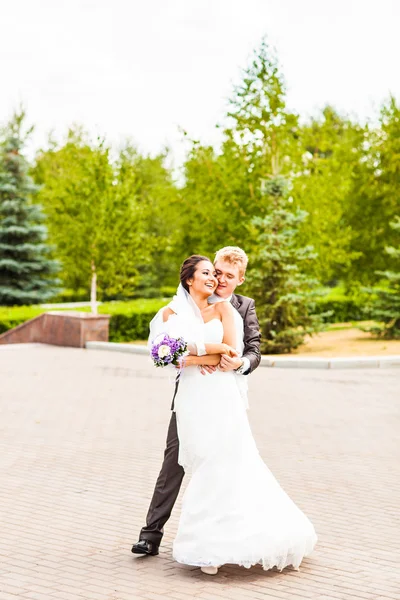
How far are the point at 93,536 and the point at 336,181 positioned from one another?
94.3ft

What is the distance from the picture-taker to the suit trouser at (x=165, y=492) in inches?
223

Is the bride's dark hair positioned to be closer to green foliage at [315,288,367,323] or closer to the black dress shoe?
the black dress shoe

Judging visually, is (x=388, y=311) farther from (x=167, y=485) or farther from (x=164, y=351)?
(x=164, y=351)

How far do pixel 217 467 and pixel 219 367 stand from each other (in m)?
0.56

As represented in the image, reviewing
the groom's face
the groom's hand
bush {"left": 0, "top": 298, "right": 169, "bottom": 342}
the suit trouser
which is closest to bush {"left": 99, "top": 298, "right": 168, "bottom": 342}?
bush {"left": 0, "top": 298, "right": 169, "bottom": 342}

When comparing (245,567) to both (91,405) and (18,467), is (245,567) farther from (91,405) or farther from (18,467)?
(91,405)

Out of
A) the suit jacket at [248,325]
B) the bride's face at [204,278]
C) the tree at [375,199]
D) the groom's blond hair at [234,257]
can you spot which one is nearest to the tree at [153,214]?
the tree at [375,199]

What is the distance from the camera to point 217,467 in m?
5.45

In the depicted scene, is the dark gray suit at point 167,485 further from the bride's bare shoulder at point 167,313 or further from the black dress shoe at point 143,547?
the bride's bare shoulder at point 167,313

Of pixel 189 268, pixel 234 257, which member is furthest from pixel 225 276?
pixel 189 268

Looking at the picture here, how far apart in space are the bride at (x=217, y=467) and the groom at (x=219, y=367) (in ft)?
0.30

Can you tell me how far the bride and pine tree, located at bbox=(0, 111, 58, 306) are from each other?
27.5 m

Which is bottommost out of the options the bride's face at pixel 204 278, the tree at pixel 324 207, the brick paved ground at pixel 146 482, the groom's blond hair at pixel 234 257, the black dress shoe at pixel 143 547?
the brick paved ground at pixel 146 482

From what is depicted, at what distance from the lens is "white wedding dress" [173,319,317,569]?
5320mm
